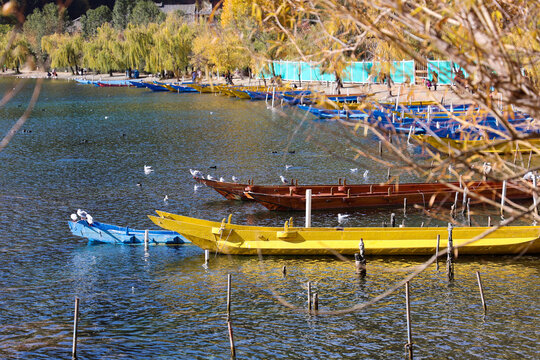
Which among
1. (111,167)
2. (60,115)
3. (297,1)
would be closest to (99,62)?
(60,115)

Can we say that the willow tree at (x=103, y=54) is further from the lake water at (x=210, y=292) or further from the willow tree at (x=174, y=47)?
the lake water at (x=210, y=292)

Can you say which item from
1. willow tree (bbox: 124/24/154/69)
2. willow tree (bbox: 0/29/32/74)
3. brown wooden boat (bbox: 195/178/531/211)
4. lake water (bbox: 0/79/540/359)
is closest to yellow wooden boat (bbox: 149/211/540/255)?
lake water (bbox: 0/79/540/359)

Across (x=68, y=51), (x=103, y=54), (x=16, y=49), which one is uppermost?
(x=68, y=51)

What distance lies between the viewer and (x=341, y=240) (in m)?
28.3

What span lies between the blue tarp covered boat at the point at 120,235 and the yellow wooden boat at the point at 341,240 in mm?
1320

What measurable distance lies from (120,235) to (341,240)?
957 cm


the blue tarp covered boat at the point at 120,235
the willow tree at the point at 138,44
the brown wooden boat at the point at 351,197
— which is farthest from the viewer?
the willow tree at the point at 138,44

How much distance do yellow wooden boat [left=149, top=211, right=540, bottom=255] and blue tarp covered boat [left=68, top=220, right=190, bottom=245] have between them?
1320 mm

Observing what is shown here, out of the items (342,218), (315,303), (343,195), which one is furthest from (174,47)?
(315,303)

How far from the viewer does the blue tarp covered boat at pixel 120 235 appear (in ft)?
99.5

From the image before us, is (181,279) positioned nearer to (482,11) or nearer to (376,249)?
(376,249)

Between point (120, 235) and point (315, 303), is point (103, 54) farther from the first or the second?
point (315, 303)

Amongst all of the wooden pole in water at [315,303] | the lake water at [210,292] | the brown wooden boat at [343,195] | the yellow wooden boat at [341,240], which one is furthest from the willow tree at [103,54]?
the wooden pole in water at [315,303]

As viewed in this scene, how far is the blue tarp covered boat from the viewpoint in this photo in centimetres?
3031
